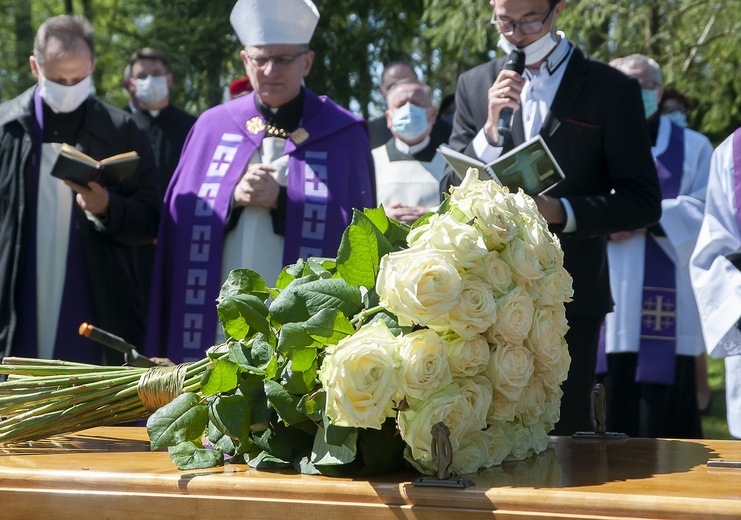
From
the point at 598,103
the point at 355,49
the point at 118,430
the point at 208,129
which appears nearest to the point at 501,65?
the point at 598,103

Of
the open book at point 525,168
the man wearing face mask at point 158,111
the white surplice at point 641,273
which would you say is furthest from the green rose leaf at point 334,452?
the man wearing face mask at point 158,111

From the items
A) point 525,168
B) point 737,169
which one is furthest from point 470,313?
point 737,169

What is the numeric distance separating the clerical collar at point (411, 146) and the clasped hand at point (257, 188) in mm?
2462

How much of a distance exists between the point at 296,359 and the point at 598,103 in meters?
2.36

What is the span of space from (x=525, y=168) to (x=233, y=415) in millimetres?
1756

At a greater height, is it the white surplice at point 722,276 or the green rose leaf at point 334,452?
the white surplice at point 722,276

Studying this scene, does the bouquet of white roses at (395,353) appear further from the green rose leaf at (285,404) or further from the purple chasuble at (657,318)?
the purple chasuble at (657,318)

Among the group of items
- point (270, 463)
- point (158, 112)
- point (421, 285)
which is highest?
point (158, 112)

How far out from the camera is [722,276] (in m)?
3.82

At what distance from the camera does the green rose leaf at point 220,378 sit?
228 centimetres

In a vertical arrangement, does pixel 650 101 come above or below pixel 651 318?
above

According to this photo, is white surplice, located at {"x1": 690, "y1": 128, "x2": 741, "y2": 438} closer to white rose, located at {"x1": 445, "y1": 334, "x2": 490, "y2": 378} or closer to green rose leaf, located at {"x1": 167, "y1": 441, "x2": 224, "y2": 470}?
white rose, located at {"x1": 445, "y1": 334, "x2": 490, "y2": 378}

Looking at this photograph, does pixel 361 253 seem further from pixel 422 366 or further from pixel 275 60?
pixel 275 60

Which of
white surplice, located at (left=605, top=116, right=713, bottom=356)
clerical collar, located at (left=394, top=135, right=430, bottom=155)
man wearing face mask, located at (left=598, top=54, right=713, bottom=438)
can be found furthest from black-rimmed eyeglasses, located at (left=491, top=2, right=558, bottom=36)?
clerical collar, located at (left=394, top=135, right=430, bottom=155)
